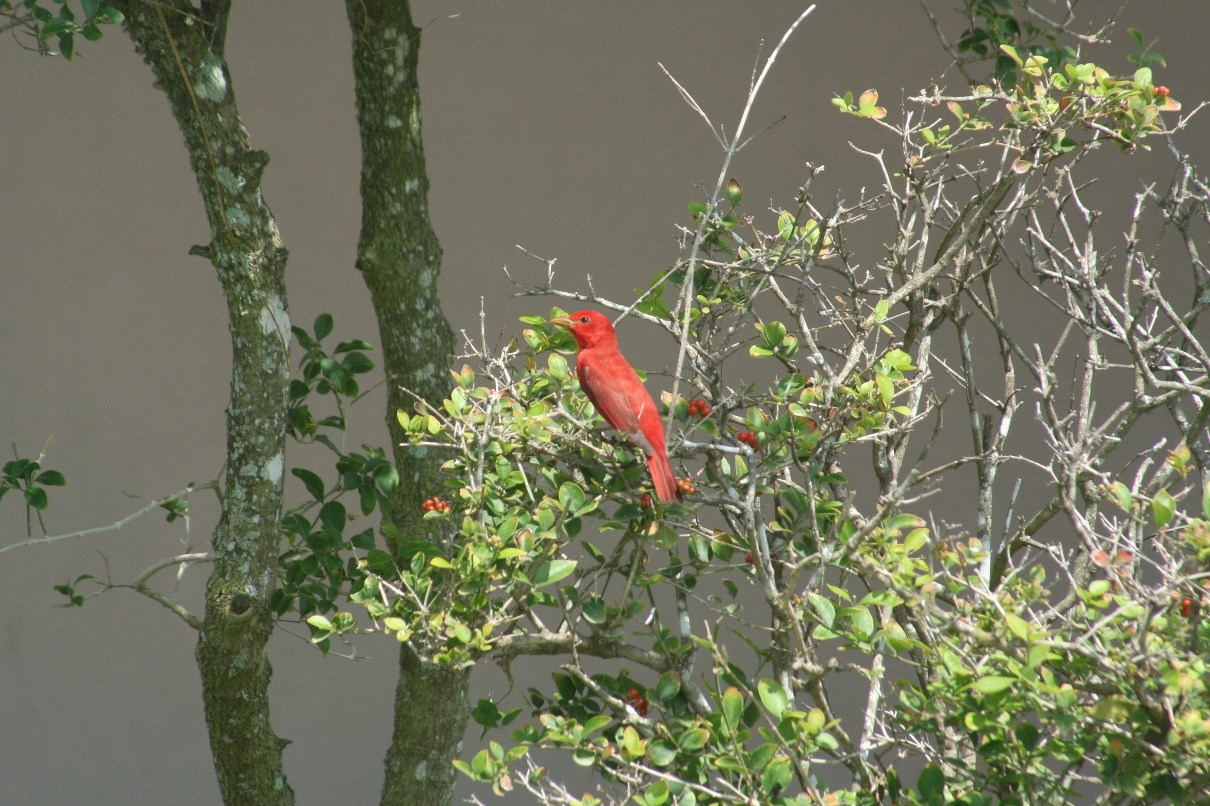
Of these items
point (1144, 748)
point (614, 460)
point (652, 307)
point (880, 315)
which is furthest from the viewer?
point (652, 307)

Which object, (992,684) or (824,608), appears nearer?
(992,684)

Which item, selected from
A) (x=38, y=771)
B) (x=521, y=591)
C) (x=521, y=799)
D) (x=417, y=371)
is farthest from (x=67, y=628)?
(x=521, y=591)

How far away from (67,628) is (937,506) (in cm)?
275

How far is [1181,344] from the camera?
289 centimetres

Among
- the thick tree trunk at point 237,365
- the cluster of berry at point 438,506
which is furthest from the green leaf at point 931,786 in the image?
the thick tree trunk at point 237,365

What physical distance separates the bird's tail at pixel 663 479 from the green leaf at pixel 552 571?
161 mm

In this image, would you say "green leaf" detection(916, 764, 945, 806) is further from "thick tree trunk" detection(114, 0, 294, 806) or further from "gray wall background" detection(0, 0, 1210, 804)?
"gray wall background" detection(0, 0, 1210, 804)

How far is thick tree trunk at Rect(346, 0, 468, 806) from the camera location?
94.3 inches

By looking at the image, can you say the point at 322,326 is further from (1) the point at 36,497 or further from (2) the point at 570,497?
(2) the point at 570,497

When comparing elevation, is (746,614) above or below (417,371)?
below

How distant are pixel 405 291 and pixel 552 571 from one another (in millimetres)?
974

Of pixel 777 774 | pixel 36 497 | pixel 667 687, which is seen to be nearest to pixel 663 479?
pixel 667 687

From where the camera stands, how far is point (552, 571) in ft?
5.39

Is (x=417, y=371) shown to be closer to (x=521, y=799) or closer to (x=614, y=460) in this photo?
(x=614, y=460)
